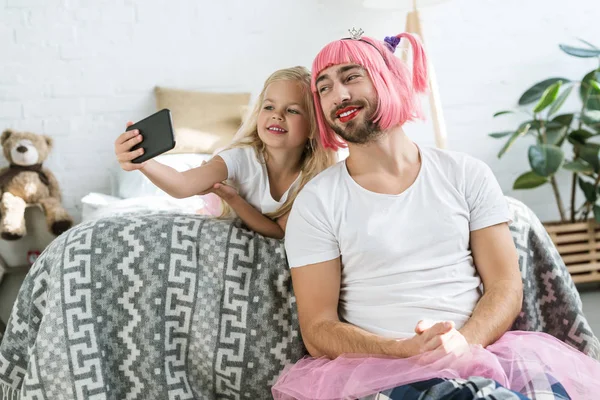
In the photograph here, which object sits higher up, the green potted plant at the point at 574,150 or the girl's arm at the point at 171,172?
the girl's arm at the point at 171,172

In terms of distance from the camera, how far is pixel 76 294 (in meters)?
1.44

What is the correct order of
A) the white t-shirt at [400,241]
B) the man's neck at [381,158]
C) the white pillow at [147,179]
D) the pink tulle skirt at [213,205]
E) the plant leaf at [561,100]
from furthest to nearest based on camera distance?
1. the plant leaf at [561,100]
2. the white pillow at [147,179]
3. the pink tulle skirt at [213,205]
4. the man's neck at [381,158]
5. the white t-shirt at [400,241]

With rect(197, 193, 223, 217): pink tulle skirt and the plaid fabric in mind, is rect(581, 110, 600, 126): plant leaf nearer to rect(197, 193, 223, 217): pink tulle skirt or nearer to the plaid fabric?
rect(197, 193, 223, 217): pink tulle skirt

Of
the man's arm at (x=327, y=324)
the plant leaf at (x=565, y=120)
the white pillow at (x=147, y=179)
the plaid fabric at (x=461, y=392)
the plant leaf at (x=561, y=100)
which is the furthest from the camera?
the plant leaf at (x=565, y=120)

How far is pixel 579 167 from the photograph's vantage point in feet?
9.55

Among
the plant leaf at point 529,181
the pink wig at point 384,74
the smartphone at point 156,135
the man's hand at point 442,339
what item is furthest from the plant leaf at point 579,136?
the smartphone at point 156,135

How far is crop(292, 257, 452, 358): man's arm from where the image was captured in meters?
1.28

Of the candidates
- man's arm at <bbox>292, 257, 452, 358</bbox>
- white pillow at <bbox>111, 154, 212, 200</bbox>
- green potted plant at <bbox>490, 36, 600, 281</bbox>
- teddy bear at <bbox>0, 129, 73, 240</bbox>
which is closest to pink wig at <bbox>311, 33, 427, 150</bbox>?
man's arm at <bbox>292, 257, 452, 358</bbox>

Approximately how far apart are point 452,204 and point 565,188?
7.59 ft

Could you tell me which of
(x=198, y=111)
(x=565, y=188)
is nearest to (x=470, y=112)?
(x=565, y=188)

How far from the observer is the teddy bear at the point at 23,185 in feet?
9.95

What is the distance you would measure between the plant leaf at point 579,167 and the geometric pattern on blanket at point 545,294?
1.42 metres

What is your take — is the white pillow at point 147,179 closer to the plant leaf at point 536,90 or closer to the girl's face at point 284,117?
the girl's face at point 284,117

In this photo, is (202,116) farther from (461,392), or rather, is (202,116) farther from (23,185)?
(461,392)
